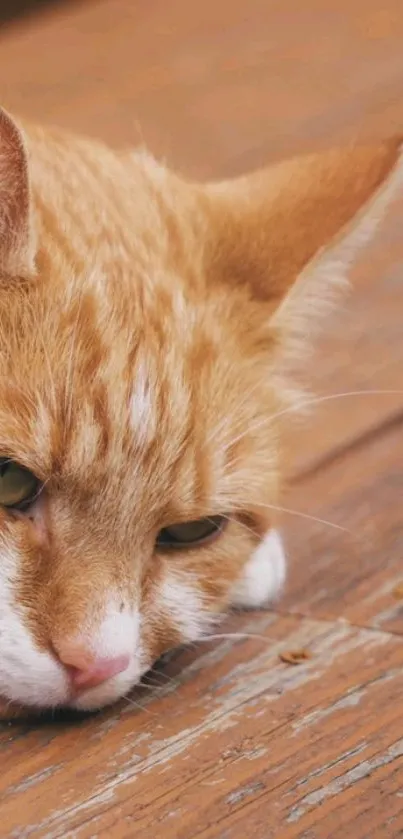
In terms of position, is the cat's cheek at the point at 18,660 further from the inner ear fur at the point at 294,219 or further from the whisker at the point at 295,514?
the inner ear fur at the point at 294,219

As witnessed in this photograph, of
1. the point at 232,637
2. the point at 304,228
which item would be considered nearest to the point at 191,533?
the point at 232,637

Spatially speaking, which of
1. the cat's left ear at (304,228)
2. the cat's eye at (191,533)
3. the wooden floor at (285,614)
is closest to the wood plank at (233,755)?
the wooden floor at (285,614)

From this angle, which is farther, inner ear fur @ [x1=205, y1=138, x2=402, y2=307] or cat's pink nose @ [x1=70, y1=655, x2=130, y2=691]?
inner ear fur @ [x1=205, y1=138, x2=402, y2=307]

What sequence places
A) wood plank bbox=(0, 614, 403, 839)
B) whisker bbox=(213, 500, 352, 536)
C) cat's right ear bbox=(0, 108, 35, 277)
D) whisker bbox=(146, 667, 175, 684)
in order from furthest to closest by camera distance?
whisker bbox=(213, 500, 352, 536) → whisker bbox=(146, 667, 175, 684) → cat's right ear bbox=(0, 108, 35, 277) → wood plank bbox=(0, 614, 403, 839)

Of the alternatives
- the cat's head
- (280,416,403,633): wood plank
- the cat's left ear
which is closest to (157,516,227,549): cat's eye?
the cat's head

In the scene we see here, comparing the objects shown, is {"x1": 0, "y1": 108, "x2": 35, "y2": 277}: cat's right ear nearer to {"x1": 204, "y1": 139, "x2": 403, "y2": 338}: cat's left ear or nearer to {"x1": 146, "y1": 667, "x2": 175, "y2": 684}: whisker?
{"x1": 204, "y1": 139, "x2": 403, "y2": 338}: cat's left ear

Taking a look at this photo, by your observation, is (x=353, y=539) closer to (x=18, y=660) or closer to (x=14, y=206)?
(x=18, y=660)

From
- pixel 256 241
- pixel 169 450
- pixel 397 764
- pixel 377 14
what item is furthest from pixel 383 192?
pixel 377 14
